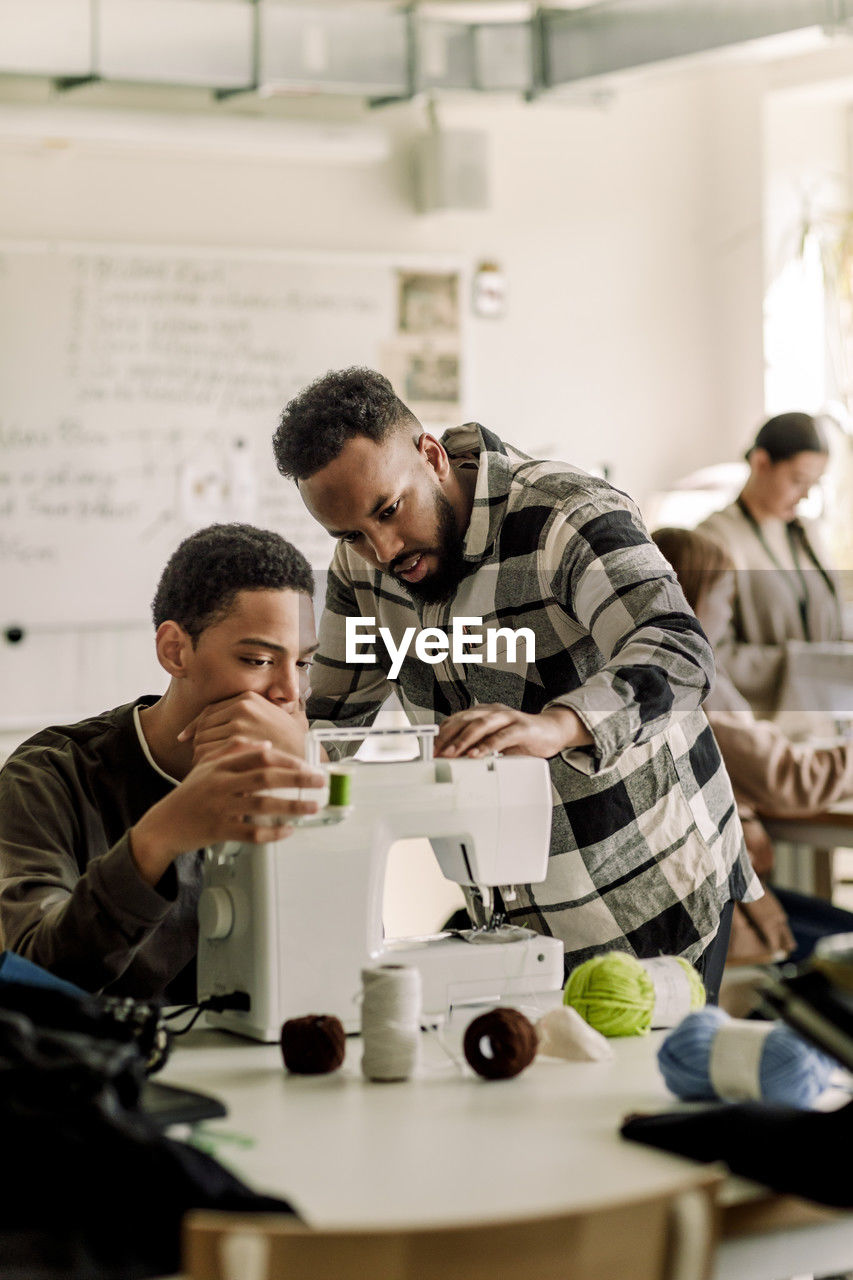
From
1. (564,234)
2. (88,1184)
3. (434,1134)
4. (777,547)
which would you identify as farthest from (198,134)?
(88,1184)

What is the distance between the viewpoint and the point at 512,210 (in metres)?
4.95

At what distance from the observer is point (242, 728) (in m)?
1.70

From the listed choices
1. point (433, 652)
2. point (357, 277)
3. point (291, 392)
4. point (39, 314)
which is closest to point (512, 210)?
point (357, 277)

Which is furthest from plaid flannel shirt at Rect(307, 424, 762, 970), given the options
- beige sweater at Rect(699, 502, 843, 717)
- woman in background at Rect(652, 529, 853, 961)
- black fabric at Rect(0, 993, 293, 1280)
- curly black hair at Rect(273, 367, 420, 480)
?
beige sweater at Rect(699, 502, 843, 717)

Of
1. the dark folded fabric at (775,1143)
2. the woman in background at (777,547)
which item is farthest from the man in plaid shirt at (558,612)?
the woman in background at (777,547)

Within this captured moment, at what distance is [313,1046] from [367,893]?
20cm

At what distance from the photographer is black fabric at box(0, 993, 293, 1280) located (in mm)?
983

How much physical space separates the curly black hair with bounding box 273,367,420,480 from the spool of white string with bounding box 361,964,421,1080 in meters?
0.74

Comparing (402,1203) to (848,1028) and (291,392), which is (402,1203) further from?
(291,392)

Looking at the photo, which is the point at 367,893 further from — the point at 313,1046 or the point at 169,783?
the point at 169,783

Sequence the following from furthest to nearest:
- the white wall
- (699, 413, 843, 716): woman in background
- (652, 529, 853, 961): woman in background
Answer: the white wall < (699, 413, 843, 716): woman in background < (652, 529, 853, 961): woman in background

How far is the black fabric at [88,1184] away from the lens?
0.98m

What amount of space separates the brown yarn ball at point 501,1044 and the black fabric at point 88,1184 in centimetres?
38

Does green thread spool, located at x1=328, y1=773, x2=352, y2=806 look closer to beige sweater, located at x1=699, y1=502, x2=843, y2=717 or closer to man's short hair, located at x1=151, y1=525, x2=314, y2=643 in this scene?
man's short hair, located at x1=151, y1=525, x2=314, y2=643
